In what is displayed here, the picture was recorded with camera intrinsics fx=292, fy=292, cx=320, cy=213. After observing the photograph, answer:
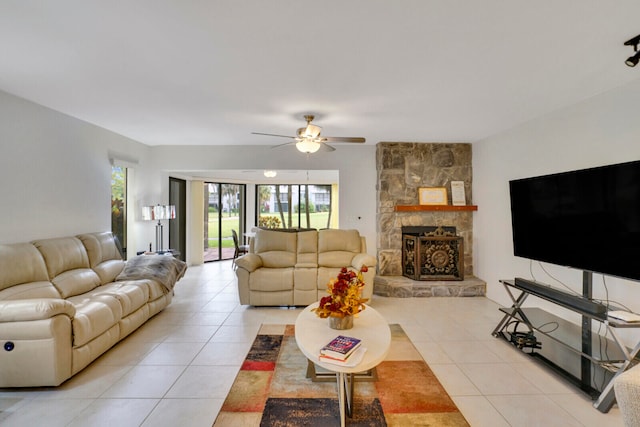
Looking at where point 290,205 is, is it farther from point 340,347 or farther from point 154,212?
point 340,347

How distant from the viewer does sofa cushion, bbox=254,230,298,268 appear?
14.4ft

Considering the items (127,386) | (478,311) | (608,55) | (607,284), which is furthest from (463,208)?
(127,386)

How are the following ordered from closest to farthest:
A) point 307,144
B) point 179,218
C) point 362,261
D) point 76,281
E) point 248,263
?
point 76,281 < point 307,144 < point 248,263 < point 362,261 < point 179,218

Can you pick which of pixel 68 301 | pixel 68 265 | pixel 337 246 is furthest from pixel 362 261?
pixel 68 265

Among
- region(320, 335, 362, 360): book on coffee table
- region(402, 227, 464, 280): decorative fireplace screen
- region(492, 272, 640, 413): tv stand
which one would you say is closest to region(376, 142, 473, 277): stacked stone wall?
region(402, 227, 464, 280): decorative fireplace screen

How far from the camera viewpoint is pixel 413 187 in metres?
5.12

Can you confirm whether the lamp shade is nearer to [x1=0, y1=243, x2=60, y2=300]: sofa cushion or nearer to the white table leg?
[x1=0, y1=243, x2=60, y2=300]: sofa cushion

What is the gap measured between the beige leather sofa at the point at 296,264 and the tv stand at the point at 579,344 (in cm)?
184

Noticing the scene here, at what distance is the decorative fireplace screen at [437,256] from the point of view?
4785 millimetres

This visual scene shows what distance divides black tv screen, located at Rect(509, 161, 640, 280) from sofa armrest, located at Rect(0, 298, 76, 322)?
14.0ft

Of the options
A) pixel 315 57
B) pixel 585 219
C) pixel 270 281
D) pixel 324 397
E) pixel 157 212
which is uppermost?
pixel 315 57

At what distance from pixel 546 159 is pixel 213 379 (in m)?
4.23

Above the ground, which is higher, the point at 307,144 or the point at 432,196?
the point at 307,144

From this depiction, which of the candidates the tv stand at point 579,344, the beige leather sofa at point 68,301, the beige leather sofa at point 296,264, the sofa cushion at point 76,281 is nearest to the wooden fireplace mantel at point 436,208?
the beige leather sofa at point 296,264
